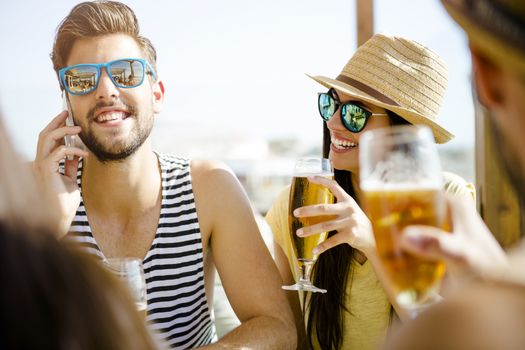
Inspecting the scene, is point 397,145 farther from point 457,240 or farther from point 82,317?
point 82,317

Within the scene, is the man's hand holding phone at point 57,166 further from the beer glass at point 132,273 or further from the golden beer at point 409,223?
the golden beer at point 409,223

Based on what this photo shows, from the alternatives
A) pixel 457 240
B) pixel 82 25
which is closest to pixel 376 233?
pixel 457 240

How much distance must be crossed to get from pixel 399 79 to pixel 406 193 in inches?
60.4

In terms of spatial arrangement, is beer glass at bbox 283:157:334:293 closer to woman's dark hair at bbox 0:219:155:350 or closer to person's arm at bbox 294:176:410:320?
person's arm at bbox 294:176:410:320

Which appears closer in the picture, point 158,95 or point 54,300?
point 54,300

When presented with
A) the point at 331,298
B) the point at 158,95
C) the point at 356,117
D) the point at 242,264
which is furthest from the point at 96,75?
the point at 331,298

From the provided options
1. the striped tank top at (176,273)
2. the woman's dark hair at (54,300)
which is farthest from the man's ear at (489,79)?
the striped tank top at (176,273)

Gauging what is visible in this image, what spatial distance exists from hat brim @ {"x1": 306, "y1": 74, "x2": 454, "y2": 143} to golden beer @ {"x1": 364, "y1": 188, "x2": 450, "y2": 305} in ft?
4.51

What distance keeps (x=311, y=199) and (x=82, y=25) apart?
145 centimetres

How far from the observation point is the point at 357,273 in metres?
2.43

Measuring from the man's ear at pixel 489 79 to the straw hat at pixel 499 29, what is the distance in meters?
0.03

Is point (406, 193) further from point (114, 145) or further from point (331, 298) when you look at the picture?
point (114, 145)

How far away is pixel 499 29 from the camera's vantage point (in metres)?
0.67

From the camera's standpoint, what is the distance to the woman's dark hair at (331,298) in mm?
2381
